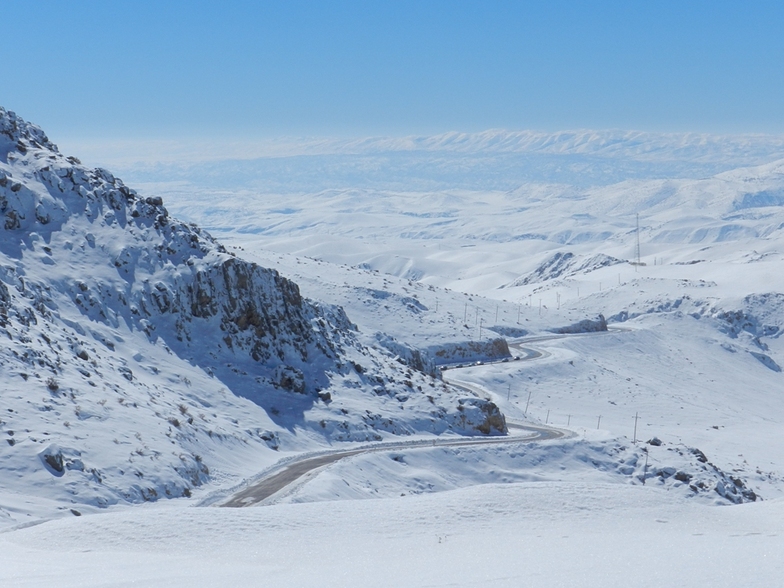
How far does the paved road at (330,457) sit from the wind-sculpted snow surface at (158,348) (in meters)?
1.48

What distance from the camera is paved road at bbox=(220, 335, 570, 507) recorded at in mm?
31784

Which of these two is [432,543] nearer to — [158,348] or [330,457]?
[330,457]

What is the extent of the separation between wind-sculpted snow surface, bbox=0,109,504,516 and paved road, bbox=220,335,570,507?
1479 mm

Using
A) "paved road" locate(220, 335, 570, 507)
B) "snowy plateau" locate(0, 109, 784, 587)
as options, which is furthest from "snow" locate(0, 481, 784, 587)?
"paved road" locate(220, 335, 570, 507)

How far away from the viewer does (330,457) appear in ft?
129

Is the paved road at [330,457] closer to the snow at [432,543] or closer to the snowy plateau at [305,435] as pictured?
the snowy plateau at [305,435]

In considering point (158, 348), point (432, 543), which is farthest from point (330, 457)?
point (432, 543)

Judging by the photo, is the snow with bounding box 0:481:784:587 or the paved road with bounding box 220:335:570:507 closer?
the snow with bounding box 0:481:784:587

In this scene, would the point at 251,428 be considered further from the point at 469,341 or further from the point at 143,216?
the point at 469,341

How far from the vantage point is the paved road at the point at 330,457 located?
31.8 metres

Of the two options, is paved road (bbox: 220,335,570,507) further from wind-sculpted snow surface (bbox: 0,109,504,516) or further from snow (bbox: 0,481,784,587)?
snow (bbox: 0,481,784,587)

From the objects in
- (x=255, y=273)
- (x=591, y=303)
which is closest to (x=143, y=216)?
(x=255, y=273)

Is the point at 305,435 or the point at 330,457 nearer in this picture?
the point at 330,457

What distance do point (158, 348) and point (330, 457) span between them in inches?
418
